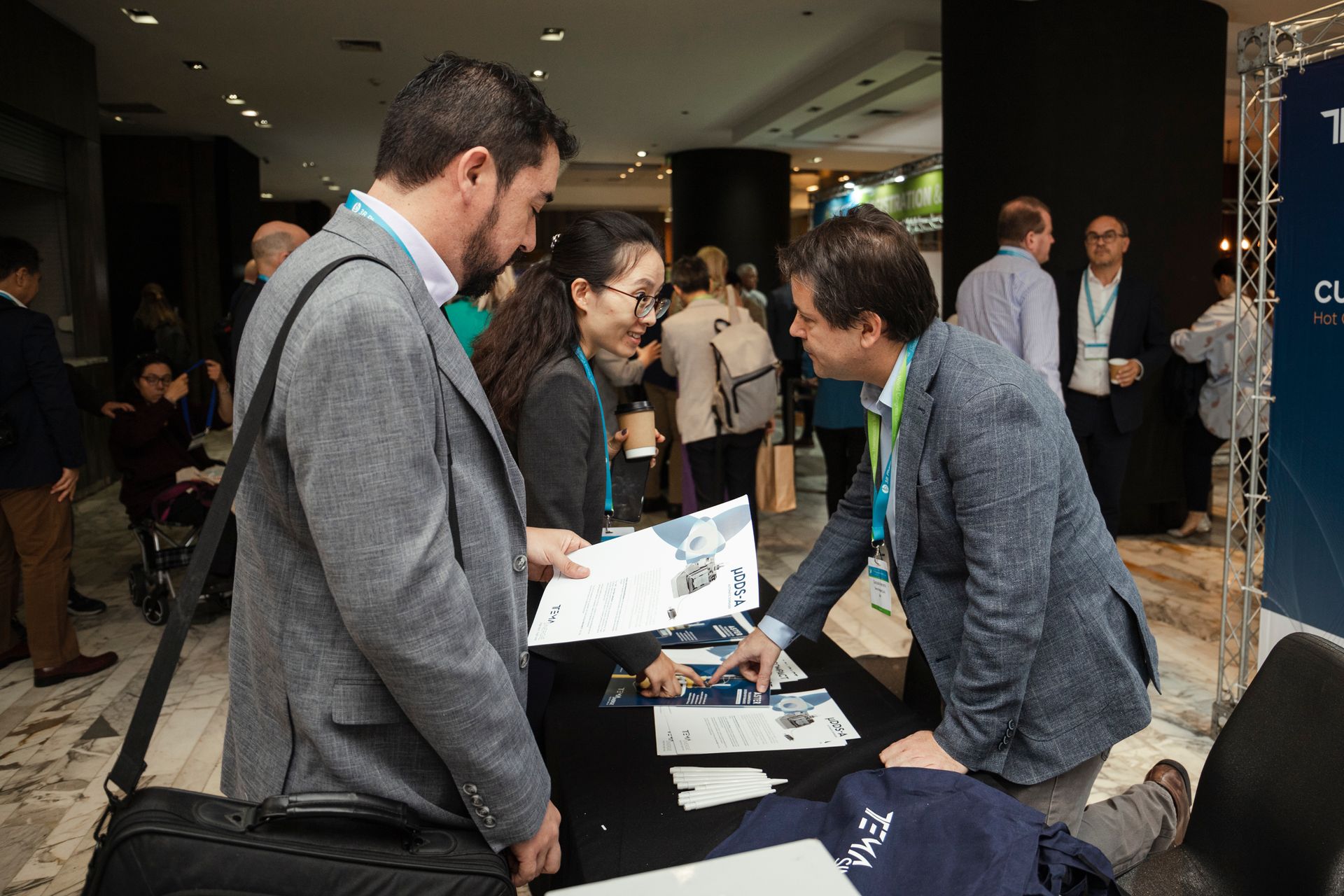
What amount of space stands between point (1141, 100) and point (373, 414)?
6.35 m

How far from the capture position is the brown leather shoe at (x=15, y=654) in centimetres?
413

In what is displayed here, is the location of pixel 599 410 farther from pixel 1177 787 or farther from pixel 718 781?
pixel 1177 787

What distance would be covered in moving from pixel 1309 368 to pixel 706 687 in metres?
2.23

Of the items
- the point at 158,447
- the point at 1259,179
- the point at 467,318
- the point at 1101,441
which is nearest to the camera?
the point at 1259,179

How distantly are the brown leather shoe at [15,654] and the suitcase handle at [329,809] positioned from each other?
4107 millimetres

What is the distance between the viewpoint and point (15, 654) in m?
4.21

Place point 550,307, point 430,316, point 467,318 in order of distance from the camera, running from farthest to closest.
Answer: point 467,318
point 550,307
point 430,316

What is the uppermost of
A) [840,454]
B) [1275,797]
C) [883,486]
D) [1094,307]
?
[1094,307]

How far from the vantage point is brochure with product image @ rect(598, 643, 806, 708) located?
5.41ft

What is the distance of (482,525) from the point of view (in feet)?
3.40

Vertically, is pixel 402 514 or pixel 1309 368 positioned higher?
pixel 1309 368

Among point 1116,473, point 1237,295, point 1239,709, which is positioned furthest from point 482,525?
point 1116,473

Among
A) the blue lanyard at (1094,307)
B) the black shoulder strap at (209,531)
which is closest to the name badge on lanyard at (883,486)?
the black shoulder strap at (209,531)

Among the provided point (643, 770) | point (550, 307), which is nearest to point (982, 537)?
point (643, 770)
